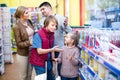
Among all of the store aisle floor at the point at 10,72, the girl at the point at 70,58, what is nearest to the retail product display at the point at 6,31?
the store aisle floor at the point at 10,72

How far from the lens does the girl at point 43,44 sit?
338 centimetres

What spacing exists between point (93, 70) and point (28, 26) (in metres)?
1.68

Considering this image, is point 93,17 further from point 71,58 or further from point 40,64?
point 40,64

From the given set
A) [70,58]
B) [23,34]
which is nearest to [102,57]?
[70,58]

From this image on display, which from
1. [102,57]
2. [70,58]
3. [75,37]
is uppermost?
[75,37]

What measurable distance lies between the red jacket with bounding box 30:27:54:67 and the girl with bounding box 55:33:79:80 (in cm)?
35

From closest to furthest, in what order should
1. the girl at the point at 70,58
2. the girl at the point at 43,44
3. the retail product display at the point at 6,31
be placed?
1. the girl at the point at 43,44
2. the girl at the point at 70,58
3. the retail product display at the point at 6,31

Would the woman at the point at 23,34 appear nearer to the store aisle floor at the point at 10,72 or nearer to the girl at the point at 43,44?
the girl at the point at 43,44

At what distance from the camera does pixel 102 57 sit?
254 centimetres

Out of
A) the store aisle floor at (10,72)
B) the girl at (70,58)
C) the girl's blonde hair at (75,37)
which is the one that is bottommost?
the store aisle floor at (10,72)

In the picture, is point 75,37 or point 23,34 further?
point 23,34

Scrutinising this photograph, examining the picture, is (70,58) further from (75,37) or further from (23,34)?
(23,34)

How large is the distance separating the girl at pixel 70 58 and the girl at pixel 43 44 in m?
0.28

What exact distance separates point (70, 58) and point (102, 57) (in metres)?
1.27
